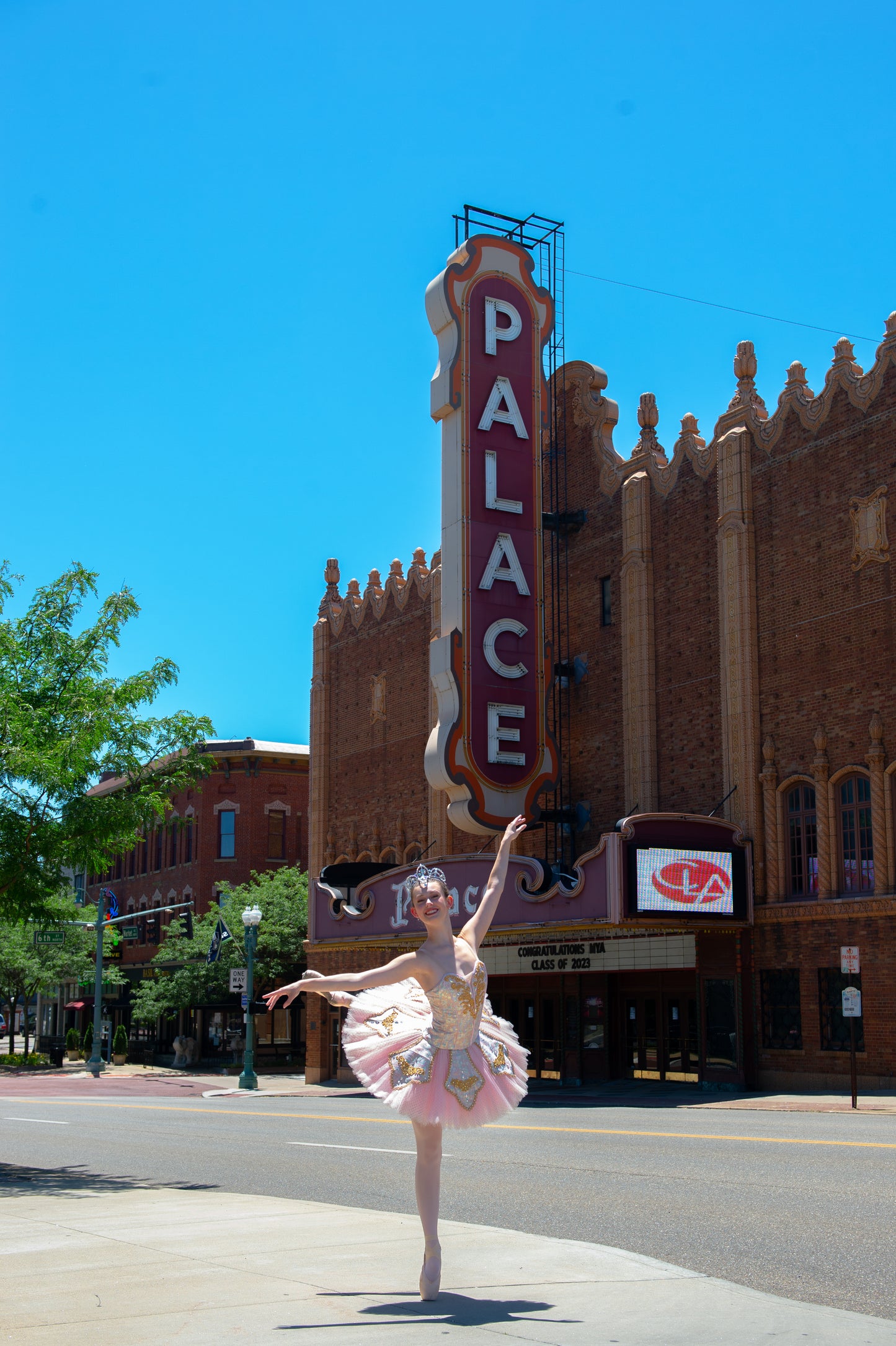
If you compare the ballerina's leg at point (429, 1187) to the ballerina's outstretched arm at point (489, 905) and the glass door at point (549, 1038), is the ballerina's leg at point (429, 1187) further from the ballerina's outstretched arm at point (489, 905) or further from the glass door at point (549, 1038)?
the glass door at point (549, 1038)

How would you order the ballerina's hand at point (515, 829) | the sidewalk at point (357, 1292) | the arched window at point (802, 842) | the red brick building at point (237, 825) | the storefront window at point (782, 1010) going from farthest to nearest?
the red brick building at point (237, 825) < the arched window at point (802, 842) < the storefront window at point (782, 1010) < the ballerina's hand at point (515, 829) < the sidewalk at point (357, 1292)

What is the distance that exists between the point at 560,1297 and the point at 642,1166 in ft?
24.7

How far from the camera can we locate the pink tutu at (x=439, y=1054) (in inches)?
279

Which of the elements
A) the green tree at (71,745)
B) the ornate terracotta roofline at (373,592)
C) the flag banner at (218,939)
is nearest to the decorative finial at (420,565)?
the ornate terracotta roofline at (373,592)

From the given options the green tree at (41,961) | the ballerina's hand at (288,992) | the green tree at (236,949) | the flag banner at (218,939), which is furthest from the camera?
the green tree at (41,961)

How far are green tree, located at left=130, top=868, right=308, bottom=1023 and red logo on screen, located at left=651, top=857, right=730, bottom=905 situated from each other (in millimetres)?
28392

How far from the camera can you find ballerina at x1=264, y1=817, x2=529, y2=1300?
7094mm

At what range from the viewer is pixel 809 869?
95.3 ft

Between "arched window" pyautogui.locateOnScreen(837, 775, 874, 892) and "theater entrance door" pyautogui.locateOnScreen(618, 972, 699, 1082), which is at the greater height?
"arched window" pyautogui.locateOnScreen(837, 775, 874, 892)

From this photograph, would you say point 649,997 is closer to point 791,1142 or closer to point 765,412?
point 765,412

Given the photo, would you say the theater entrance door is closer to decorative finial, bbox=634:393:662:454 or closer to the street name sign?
the street name sign

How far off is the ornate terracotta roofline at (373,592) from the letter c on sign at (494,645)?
7573mm

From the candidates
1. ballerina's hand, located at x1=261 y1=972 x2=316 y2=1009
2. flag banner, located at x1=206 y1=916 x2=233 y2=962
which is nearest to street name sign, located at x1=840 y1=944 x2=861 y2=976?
ballerina's hand, located at x1=261 y1=972 x2=316 y2=1009

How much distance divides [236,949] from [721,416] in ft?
106
